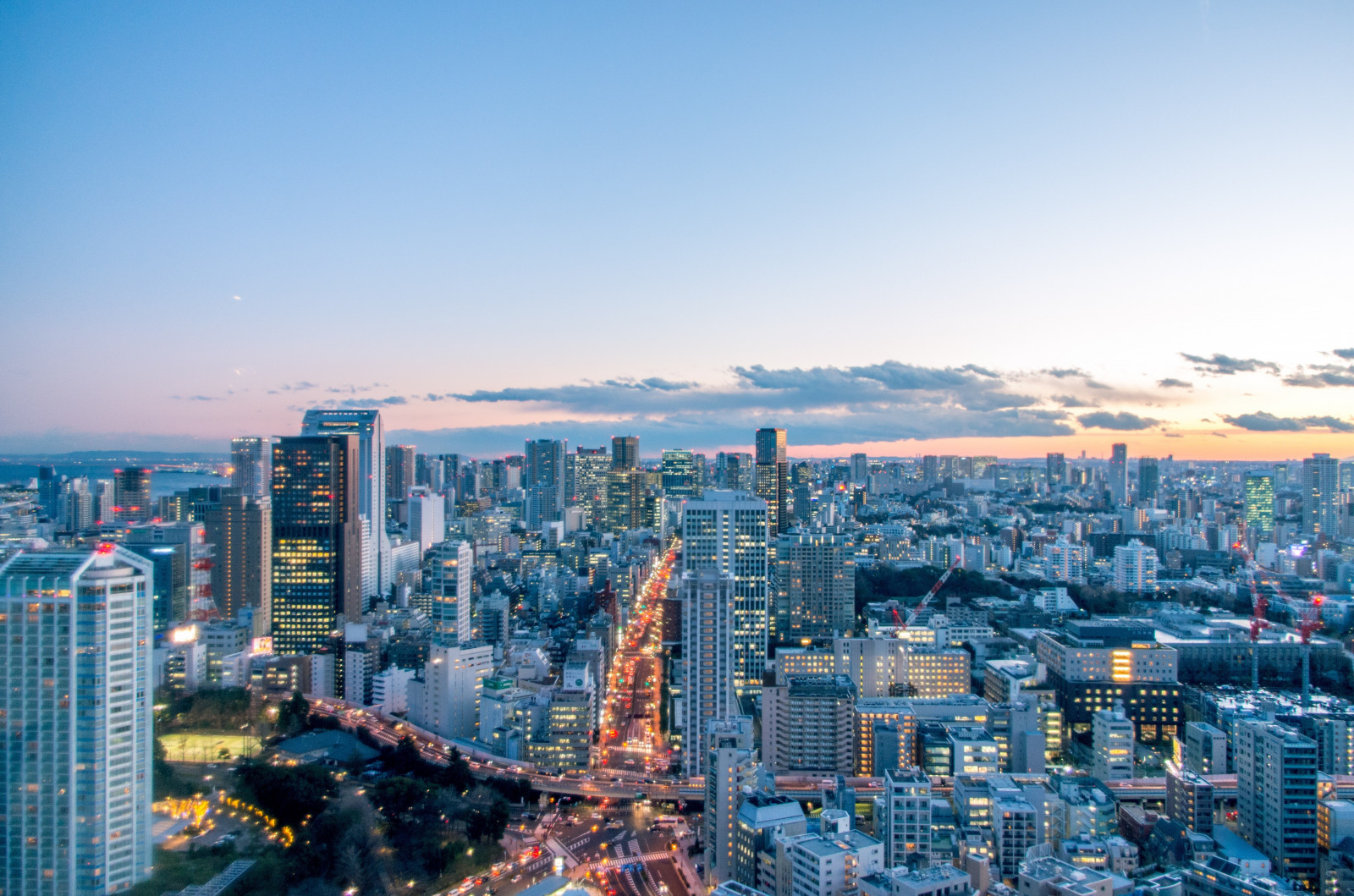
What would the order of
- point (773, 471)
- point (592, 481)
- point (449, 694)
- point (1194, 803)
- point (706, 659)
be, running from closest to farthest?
point (1194, 803)
point (706, 659)
point (449, 694)
point (773, 471)
point (592, 481)

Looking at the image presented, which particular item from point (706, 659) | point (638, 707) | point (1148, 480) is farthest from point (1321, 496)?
point (706, 659)

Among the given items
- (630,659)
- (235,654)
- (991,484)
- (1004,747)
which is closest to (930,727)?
(1004,747)

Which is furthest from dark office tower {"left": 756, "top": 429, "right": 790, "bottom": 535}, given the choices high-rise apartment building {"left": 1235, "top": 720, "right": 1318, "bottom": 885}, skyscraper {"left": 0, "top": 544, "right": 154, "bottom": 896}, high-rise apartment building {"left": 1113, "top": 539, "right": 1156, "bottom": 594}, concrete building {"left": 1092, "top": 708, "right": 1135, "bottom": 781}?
skyscraper {"left": 0, "top": 544, "right": 154, "bottom": 896}

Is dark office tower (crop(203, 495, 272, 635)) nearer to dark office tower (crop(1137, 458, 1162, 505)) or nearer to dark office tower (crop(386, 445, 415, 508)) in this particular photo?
dark office tower (crop(386, 445, 415, 508))

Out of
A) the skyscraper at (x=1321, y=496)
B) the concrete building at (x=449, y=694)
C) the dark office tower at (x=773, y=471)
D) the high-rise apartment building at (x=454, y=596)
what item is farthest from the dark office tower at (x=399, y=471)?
the skyscraper at (x=1321, y=496)

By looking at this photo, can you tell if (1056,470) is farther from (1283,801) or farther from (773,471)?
(1283,801)

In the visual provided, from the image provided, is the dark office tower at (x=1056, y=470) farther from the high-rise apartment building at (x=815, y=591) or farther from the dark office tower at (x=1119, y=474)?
the high-rise apartment building at (x=815, y=591)
